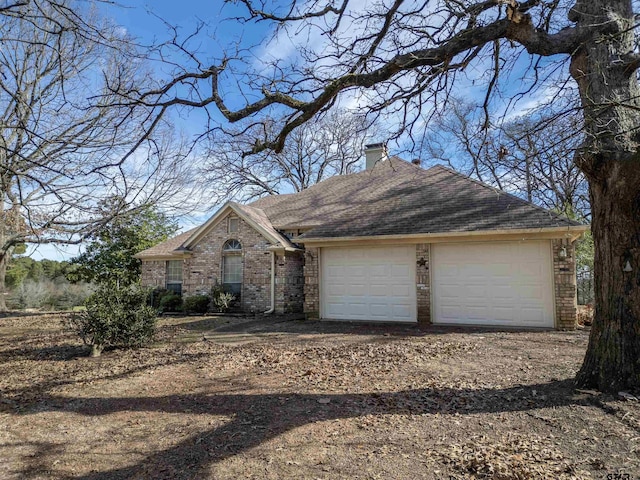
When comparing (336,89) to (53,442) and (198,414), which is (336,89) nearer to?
(198,414)

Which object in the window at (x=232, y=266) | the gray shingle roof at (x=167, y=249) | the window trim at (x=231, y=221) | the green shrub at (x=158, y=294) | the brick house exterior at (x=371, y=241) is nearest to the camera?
the brick house exterior at (x=371, y=241)

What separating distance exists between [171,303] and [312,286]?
6646 mm

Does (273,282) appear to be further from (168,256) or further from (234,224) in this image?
(168,256)

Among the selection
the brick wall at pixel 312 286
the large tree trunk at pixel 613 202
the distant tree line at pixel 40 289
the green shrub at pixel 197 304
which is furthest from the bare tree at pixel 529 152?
the distant tree line at pixel 40 289

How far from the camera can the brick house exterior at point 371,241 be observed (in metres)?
10.3

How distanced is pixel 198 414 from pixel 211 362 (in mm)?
2600

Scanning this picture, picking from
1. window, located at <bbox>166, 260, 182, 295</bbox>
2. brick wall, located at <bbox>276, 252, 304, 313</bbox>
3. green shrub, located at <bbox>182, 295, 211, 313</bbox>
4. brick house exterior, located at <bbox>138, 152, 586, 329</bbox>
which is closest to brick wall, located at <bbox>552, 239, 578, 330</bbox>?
brick house exterior, located at <bbox>138, 152, 586, 329</bbox>

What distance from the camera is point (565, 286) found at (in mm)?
10047

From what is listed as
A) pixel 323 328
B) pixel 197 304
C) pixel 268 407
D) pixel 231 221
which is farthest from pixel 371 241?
pixel 268 407

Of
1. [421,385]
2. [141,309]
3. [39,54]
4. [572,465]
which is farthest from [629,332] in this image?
[39,54]

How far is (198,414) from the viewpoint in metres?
4.48

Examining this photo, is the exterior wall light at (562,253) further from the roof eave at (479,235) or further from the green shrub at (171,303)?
the green shrub at (171,303)

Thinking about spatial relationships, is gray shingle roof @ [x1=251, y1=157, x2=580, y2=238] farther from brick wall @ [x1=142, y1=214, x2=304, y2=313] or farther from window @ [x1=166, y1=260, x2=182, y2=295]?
window @ [x1=166, y1=260, x2=182, y2=295]

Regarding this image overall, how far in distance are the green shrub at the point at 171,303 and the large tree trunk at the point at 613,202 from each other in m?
14.5
